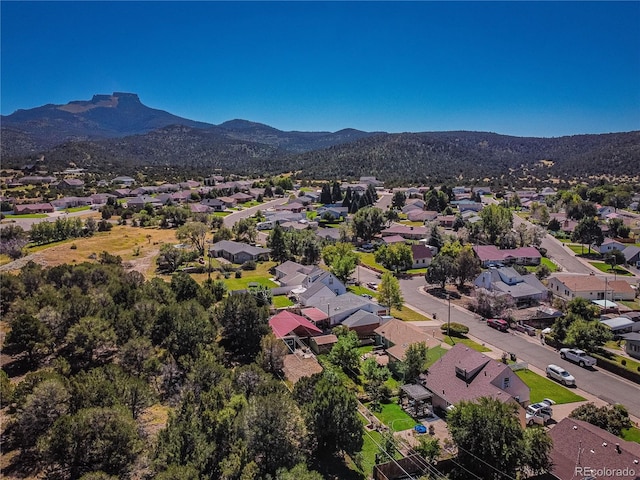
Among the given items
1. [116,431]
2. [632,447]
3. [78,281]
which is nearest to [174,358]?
[116,431]

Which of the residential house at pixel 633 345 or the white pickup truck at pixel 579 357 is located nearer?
the white pickup truck at pixel 579 357

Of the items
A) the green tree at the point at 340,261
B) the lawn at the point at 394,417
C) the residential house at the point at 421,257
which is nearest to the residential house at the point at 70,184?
the green tree at the point at 340,261

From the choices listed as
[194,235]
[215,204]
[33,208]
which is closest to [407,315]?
[194,235]

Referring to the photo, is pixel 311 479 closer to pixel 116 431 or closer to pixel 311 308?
pixel 116 431

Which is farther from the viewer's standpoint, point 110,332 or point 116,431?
point 110,332

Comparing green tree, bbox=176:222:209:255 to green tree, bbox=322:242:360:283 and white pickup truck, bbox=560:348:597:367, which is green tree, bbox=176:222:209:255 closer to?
green tree, bbox=322:242:360:283

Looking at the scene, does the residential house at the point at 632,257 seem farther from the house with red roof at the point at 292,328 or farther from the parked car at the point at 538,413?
the house with red roof at the point at 292,328

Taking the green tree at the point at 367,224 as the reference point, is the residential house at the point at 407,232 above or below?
below

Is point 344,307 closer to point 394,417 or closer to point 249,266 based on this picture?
point 394,417
